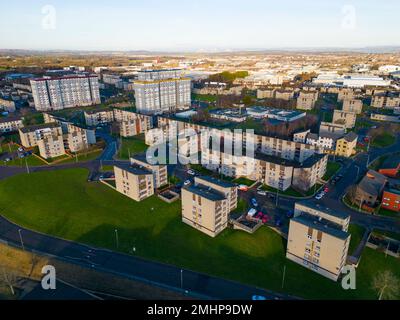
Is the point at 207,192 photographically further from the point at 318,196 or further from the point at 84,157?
the point at 84,157

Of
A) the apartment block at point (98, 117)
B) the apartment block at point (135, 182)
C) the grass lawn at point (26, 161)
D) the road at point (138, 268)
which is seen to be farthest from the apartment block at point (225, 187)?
the apartment block at point (98, 117)

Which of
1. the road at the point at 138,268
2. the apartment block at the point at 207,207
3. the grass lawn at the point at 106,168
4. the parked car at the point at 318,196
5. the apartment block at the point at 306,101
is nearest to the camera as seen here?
the road at the point at 138,268

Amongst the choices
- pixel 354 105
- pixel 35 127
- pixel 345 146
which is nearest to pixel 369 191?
Result: pixel 345 146

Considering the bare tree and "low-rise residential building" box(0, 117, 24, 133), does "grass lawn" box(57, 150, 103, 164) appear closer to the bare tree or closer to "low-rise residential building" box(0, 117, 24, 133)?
"low-rise residential building" box(0, 117, 24, 133)

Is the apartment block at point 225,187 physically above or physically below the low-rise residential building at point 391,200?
above

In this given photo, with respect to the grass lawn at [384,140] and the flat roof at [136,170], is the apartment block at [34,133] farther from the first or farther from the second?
the grass lawn at [384,140]

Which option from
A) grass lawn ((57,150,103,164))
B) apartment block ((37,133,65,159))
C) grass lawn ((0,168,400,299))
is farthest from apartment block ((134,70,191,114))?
grass lawn ((0,168,400,299))
